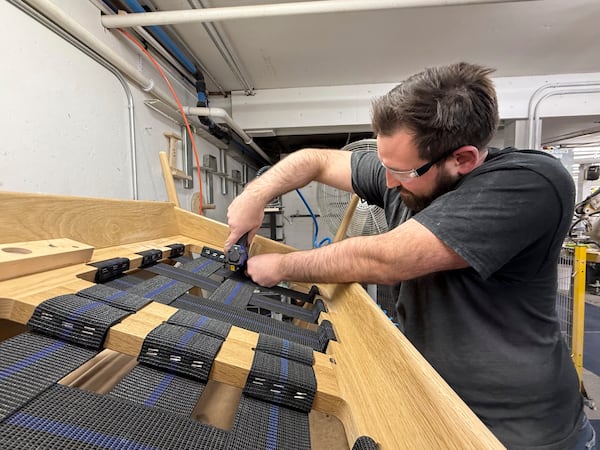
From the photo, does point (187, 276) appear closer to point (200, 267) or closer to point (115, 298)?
point (200, 267)

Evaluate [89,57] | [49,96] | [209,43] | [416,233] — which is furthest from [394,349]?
[209,43]

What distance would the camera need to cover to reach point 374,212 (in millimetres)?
1258

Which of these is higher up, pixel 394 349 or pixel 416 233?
pixel 416 233

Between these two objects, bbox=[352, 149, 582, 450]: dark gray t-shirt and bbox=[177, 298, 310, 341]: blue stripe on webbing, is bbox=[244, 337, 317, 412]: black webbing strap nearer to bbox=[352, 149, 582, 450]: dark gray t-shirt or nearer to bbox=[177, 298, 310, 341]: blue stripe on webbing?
bbox=[177, 298, 310, 341]: blue stripe on webbing

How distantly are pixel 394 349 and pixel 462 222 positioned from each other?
0.23 meters

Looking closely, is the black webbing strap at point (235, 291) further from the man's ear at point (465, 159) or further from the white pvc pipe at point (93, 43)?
the white pvc pipe at point (93, 43)

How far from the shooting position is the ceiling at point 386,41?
4.74ft

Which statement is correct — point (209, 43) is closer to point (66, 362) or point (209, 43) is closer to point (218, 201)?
point (218, 201)

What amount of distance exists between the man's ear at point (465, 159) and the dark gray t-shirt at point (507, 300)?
0.03 meters

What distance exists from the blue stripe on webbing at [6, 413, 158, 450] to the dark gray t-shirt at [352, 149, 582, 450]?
463mm

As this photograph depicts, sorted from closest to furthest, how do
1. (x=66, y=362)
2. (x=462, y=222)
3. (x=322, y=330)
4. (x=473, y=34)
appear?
(x=66, y=362), (x=462, y=222), (x=322, y=330), (x=473, y=34)

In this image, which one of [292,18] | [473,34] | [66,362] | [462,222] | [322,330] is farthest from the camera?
[473,34]

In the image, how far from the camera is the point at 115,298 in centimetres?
40

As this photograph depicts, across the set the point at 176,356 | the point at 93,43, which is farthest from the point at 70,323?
the point at 93,43
